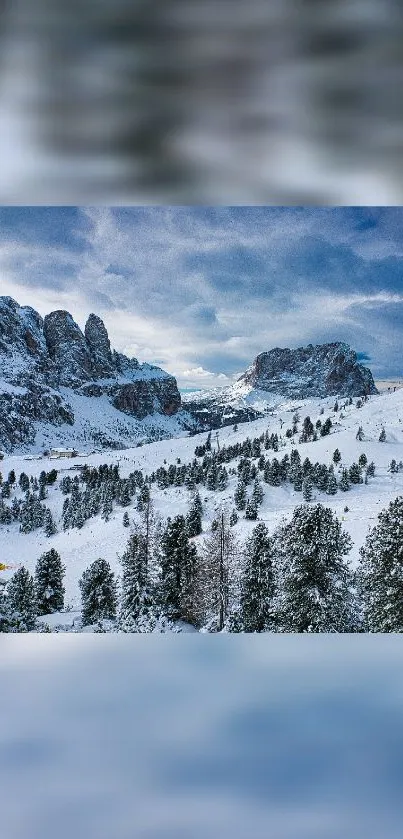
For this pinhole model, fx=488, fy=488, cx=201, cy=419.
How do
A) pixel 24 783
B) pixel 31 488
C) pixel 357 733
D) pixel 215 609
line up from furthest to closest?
1. pixel 31 488
2. pixel 215 609
3. pixel 357 733
4. pixel 24 783

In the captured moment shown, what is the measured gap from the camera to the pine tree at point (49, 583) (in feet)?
12.5

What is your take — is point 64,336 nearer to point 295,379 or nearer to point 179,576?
point 295,379

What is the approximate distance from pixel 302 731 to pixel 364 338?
3.07 meters

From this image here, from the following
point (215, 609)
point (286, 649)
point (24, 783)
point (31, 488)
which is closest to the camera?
point (24, 783)

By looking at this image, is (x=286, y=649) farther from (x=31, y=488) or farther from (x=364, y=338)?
(x=31, y=488)

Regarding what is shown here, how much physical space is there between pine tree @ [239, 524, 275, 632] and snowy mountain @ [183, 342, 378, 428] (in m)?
1.09

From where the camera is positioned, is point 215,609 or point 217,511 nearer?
point 215,609

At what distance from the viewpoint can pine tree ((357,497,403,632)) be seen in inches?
148
